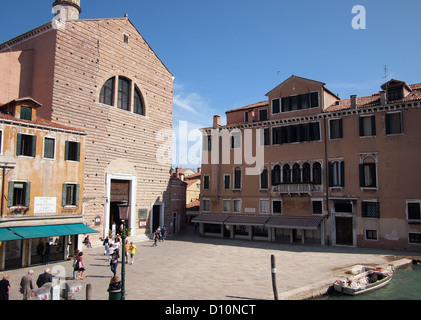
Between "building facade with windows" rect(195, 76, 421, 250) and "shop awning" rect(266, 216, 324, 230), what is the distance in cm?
8

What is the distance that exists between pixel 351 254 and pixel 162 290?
1391 centimetres

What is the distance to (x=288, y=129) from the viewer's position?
28.7m

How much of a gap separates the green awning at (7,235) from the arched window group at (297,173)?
746 inches

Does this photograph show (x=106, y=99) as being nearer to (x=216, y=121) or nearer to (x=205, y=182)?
(x=216, y=121)

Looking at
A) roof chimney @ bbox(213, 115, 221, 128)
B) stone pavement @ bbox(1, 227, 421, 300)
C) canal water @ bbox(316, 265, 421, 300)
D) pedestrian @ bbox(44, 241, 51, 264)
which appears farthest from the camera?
roof chimney @ bbox(213, 115, 221, 128)

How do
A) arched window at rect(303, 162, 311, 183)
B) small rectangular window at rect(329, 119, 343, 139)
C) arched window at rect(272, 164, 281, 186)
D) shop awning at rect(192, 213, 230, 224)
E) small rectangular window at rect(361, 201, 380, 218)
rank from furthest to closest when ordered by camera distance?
1. shop awning at rect(192, 213, 230, 224)
2. arched window at rect(272, 164, 281, 186)
3. arched window at rect(303, 162, 311, 183)
4. small rectangular window at rect(329, 119, 343, 139)
5. small rectangular window at rect(361, 201, 380, 218)

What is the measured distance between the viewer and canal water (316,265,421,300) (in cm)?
1457

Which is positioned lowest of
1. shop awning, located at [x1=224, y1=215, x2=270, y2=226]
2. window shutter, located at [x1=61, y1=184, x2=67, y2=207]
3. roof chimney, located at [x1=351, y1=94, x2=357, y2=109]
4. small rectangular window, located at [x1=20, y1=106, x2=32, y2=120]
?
shop awning, located at [x1=224, y1=215, x2=270, y2=226]

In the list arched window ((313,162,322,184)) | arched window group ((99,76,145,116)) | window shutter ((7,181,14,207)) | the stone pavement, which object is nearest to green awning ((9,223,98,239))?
window shutter ((7,181,14,207))

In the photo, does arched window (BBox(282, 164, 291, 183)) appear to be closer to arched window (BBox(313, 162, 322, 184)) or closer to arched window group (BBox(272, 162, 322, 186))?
arched window group (BBox(272, 162, 322, 186))

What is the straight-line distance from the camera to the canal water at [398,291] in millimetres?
14570

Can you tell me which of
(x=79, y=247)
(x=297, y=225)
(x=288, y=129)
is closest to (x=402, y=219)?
(x=297, y=225)

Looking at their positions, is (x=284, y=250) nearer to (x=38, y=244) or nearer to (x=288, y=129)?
(x=288, y=129)
